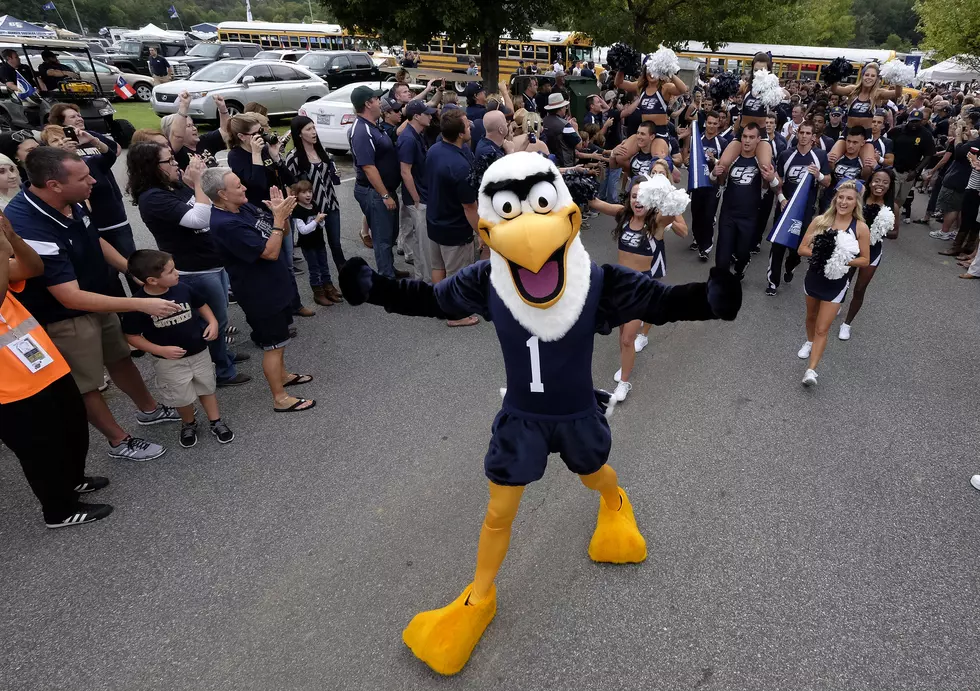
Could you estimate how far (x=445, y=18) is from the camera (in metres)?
12.7

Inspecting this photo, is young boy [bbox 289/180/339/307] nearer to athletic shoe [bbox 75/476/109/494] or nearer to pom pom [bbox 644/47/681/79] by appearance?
athletic shoe [bbox 75/476/109/494]

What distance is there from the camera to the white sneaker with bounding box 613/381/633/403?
14.9ft

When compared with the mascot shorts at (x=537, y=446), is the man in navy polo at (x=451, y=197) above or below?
above

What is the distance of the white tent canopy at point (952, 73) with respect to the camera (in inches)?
796

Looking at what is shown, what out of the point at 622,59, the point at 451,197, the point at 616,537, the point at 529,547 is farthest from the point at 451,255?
the point at 622,59

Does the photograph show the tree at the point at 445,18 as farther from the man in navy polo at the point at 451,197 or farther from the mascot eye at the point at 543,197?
the mascot eye at the point at 543,197

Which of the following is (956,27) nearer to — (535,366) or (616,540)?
(616,540)

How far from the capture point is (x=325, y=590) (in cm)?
296

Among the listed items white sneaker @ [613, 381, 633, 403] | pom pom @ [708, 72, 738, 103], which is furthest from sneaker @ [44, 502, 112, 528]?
pom pom @ [708, 72, 738, 103]

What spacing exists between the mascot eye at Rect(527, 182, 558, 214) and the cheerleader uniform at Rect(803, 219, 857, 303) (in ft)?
10.7

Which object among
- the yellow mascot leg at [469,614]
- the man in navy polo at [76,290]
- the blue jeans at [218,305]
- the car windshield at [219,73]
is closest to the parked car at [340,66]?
the car windshield at [219,73]

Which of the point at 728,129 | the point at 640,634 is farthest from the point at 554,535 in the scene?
the point at 728,129

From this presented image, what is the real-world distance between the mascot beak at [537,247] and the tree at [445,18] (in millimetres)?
12499

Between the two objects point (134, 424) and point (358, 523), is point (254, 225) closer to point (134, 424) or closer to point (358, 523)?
point (134, 424)
